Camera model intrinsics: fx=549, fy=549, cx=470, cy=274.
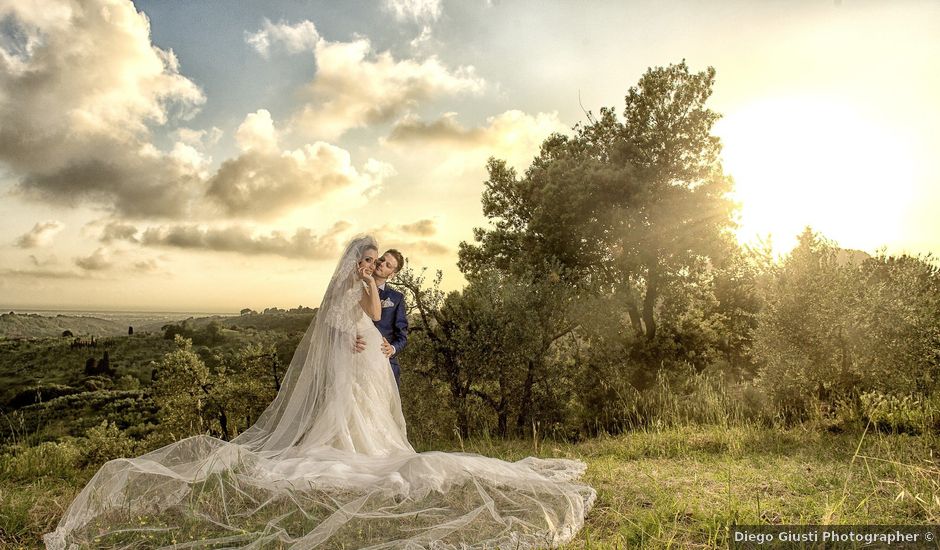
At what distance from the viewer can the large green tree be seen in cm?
2128

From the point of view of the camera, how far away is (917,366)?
10070 millimetres

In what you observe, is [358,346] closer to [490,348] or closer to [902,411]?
[490,348]

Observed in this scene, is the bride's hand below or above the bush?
above

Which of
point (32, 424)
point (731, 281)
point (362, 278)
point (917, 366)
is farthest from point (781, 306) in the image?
point (32, 424)

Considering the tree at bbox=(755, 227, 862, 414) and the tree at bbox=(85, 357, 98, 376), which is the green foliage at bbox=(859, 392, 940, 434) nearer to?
the tree at bbox=(755, 227, 862, 414)

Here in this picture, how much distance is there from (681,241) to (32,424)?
54.0 meters

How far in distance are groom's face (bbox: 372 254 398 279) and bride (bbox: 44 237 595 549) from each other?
0.58 meters

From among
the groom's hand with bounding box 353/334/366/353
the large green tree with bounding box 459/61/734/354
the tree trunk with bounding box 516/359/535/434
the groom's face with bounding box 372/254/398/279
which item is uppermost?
the large green tree with bounding box 459/61/734/354

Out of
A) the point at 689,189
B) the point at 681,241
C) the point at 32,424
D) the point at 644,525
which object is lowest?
the point at 32,424

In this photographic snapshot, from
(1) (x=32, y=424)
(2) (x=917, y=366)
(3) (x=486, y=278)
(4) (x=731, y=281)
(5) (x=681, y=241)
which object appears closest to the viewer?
(2) (x=917, y=366)

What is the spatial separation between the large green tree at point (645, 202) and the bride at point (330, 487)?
13974mm

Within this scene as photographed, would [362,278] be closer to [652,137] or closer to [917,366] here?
[917,366]

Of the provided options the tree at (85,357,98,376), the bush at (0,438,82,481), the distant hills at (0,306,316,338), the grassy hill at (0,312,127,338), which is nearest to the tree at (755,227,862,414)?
the bush at (0,438,82,481)

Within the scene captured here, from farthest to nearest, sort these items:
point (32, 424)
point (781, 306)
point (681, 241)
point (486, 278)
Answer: point (32, 424) < point (681, 241) < point (486, 278) < point (781, 306)
